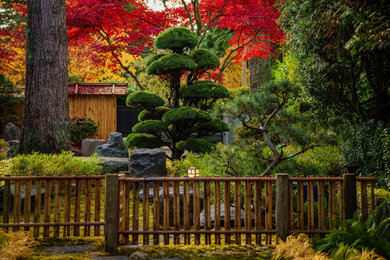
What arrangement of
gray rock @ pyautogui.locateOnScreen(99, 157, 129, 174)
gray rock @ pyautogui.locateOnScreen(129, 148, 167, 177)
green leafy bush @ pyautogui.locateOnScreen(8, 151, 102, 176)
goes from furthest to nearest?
gray rock @ pyautogui.locateOnScreen(99, 157, 129, 174), gray rock @ pyautogui.locateOnScreen(129, 148, 167, 177), green leafy bush @ pyautogui.locateOnScreen(8, 151, 102, 176)

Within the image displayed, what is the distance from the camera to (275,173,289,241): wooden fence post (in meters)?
4.49

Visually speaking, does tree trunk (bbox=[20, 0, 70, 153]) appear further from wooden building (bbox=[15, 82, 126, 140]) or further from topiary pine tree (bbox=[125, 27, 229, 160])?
wooden building (bbox=[15, 82, 126, 140])

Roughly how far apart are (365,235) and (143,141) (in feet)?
22.2

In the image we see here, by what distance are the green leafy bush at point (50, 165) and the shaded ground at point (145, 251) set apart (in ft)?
7.69

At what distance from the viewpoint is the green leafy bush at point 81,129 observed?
43.8 feet

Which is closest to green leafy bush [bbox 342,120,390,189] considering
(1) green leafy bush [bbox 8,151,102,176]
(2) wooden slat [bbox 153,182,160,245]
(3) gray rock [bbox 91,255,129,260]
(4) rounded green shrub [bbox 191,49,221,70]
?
(2) wooden slat [bbox 153,182,160,245]

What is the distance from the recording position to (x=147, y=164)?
26.9 ft

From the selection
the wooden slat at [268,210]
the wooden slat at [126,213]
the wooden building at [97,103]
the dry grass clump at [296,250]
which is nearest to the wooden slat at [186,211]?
the wooden slat at [126,213]

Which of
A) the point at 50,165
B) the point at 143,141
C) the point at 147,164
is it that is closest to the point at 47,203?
the point at 50,165

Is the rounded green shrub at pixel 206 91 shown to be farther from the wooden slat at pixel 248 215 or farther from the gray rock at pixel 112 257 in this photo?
the gray rock at pixel 112 257

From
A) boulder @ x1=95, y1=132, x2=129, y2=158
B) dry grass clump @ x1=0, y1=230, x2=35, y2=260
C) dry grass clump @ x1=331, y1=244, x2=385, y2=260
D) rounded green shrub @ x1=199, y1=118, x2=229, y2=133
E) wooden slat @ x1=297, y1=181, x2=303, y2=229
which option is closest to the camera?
dry grass clump @ x1=331, y1=244, x2=385, y2=260

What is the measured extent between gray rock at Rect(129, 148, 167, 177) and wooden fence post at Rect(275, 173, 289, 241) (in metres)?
4.11

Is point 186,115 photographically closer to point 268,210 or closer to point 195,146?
point 195,146

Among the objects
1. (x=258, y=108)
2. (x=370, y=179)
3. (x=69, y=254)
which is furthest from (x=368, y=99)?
(x=69, y=254)
